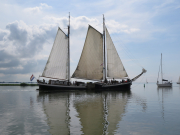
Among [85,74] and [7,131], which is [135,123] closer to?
[7,131]

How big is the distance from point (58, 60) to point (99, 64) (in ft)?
44.0

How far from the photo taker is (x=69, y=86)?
178ft

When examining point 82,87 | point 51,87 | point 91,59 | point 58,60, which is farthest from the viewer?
point 91,59

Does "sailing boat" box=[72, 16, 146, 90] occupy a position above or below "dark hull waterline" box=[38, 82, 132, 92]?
above

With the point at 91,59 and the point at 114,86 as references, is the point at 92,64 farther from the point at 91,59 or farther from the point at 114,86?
the point at 114,86

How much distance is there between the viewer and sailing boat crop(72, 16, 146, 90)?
5644 centimetres

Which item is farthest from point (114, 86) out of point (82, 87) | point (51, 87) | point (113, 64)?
point (51, 87)

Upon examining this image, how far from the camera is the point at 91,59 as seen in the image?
186 feet

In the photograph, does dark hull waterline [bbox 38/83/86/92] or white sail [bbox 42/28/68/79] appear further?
white sail [bbox 42/28/68/79]

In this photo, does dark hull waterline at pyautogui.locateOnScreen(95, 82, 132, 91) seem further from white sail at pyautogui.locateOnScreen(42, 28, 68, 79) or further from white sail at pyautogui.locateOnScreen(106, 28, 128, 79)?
white sail at pyautogui.locateOnScreen(42, 28, 68, 79)

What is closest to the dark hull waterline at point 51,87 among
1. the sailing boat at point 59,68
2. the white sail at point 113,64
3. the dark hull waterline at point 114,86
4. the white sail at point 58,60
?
the sailing boat at point 59,68

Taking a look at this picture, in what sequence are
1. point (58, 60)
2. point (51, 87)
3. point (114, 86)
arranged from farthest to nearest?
point (114, 86) → point (58, 60) → point (51, 87)

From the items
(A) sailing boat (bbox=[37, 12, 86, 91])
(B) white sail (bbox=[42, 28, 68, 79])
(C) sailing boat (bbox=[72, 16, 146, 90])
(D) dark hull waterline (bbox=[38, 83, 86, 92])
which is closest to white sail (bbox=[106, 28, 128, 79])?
(C) sailing boat (bbox=[72, 16, 146, 90])

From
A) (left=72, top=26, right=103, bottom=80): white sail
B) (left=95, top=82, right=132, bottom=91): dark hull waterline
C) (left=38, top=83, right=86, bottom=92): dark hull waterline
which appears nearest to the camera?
(left=38, top=83, right=86, bottom=92): dark hull waterline
